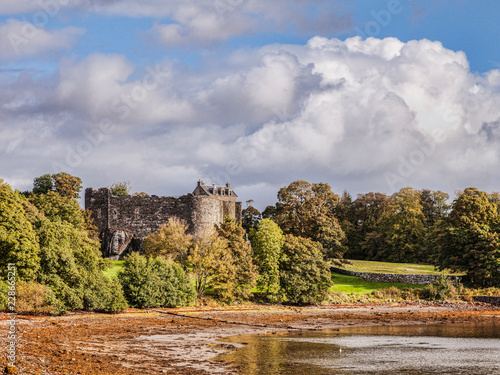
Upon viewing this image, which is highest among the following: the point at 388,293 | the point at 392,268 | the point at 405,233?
the point at 405,233

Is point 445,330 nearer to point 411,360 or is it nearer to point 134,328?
point 411,360

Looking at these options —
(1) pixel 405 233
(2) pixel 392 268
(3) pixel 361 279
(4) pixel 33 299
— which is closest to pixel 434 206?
(1) pixel 405 233

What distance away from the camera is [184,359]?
23.3 meters

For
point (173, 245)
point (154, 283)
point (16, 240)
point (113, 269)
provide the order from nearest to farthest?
point (16, 240)
point (154, 283)
point (173, 245)
point (113, 269)

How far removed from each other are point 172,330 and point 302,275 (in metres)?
20.2

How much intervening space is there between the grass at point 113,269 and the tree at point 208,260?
20.4 ft

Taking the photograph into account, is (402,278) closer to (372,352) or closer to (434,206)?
(434,206)

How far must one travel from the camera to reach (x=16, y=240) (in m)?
31.5

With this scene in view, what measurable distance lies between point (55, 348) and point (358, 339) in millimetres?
16327

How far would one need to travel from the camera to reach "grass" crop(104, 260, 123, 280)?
46.3 meters

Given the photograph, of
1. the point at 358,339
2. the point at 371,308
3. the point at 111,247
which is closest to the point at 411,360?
the point at 358,339

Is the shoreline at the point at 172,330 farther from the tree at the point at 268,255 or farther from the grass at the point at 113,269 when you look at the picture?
the grass at the point at 113,269

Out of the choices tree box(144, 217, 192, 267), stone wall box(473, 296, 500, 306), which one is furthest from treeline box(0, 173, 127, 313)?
stone wall box(473, 296, 500, 306)

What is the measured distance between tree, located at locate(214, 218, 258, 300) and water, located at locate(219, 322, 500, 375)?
40.0ft
